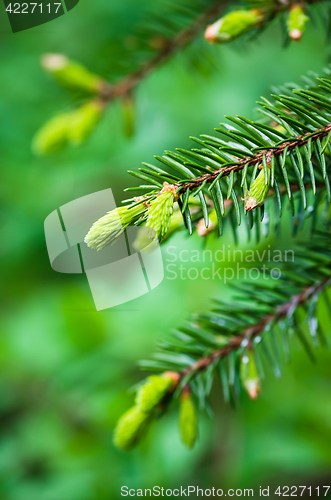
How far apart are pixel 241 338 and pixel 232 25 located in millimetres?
320

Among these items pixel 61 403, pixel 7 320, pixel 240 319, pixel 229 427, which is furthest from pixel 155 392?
pixel 7 320

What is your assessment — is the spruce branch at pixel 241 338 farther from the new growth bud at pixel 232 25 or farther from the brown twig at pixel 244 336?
the new growth bud at pixel 232 25

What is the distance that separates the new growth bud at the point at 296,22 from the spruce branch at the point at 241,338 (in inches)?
7.6

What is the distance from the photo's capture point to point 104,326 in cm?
99

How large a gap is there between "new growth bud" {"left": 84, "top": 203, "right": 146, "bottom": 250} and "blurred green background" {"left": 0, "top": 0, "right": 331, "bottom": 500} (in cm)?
44

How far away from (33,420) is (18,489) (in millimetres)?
150

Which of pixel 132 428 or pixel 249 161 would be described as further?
pixel 132 428

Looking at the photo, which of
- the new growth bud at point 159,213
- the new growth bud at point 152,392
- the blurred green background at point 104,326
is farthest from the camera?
the blurred green background at point 104,326

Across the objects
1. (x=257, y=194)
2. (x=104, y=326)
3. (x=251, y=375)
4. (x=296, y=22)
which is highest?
(x=296, y=22)

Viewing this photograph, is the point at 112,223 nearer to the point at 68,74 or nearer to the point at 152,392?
the point at 152,392

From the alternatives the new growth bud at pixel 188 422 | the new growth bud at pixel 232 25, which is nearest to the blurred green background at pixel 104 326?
the new growth bud at pixel 232 25

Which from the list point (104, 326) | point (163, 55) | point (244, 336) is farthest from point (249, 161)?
point (104, 326)

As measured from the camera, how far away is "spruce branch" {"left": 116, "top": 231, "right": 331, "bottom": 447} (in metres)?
0.35

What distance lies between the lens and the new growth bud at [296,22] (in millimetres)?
348
